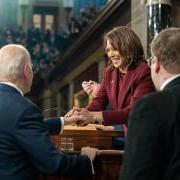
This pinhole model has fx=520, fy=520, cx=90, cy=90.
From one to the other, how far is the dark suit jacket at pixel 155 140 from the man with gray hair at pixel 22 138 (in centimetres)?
61

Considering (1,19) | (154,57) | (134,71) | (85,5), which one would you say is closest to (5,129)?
(154,57)

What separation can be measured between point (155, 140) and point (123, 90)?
1.37 metres

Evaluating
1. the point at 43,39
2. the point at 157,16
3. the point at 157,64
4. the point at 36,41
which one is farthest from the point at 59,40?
the point at 157,64

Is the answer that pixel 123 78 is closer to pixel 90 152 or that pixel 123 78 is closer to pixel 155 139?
pixel 90 152

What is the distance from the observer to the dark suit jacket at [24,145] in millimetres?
2738

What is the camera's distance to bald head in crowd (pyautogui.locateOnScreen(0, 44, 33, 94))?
9.34 feet

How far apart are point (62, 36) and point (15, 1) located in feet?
5.93

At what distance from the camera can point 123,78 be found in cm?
359

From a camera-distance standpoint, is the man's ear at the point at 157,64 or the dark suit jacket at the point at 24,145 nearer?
the man's ear at the point at 157,64

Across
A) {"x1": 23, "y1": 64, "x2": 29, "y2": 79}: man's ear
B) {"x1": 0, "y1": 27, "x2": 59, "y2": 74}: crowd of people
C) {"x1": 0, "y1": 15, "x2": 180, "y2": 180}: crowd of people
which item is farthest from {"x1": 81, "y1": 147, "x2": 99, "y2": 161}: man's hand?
{"x1": 0, "y1": 27, "x2": 59, "y2": 74}: crowd of people

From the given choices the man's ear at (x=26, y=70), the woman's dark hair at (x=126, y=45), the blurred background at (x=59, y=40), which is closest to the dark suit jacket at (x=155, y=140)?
the man's ear at (x=26, y=70)

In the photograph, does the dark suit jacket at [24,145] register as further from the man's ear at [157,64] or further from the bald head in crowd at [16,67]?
the man's ear at [157,64]

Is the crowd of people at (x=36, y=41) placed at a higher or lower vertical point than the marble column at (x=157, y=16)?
higher

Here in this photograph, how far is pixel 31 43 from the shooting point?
1533 cm
